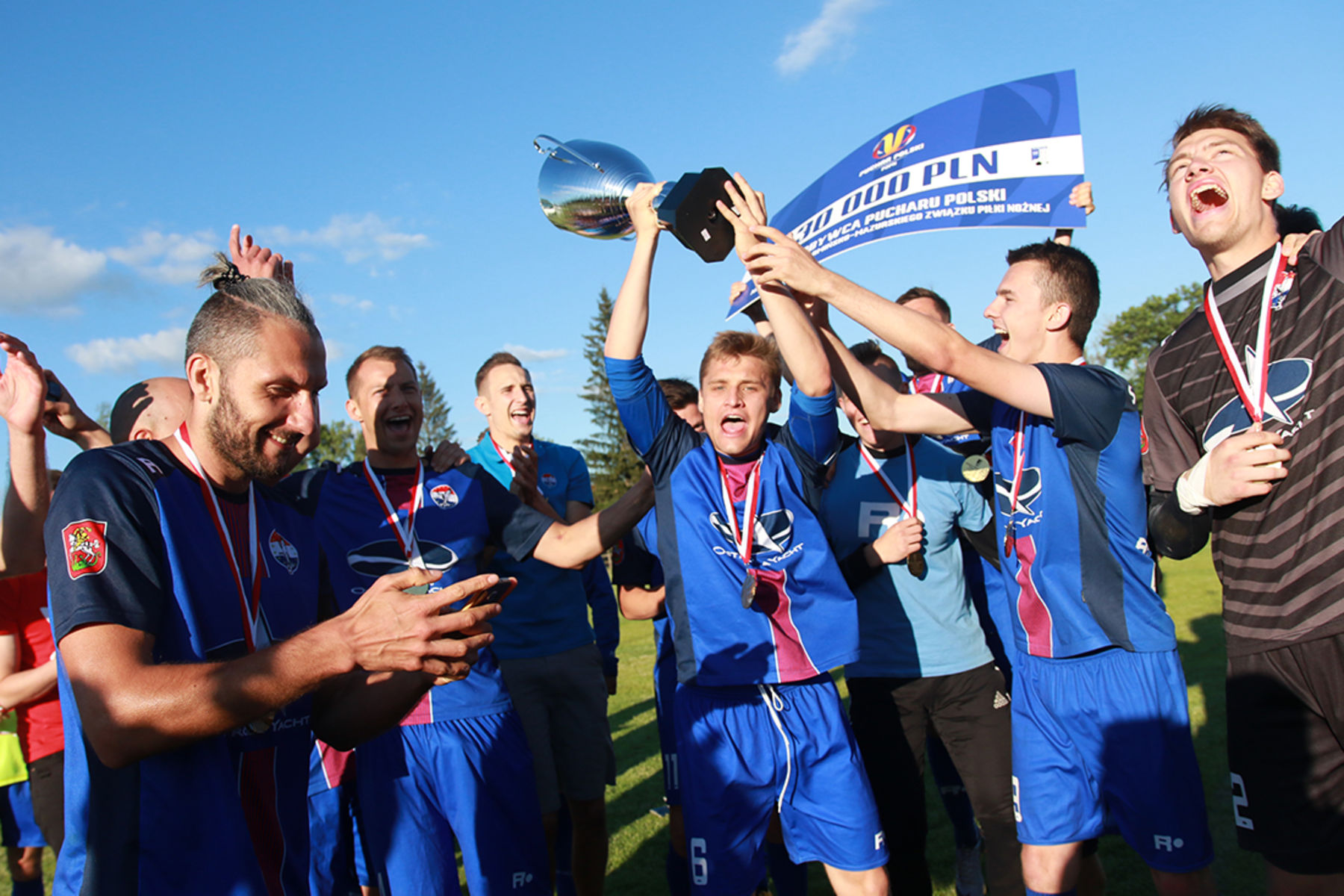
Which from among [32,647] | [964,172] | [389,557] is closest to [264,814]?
[389,557]

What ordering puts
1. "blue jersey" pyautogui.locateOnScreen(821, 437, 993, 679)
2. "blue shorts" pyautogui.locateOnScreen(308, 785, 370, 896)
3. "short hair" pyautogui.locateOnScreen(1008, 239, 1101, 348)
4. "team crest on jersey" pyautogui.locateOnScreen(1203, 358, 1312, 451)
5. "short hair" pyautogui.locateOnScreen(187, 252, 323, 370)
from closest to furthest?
"short hair" pyautogui.locateOnScreen(187, 252, 323, 370) → "team crest on jersey" pyautogui.locateOnScreen(1203, 358, 1312, 451) → "short hair" pyautogui.locateOnScreen(1008, 239, 1101, 348) → "blue shorts" pyautogui.locateOnScreen(308, 785, 370, 896) → "blue jersey" pyautogui.locateOnScreen(821, 437, 993, 679)

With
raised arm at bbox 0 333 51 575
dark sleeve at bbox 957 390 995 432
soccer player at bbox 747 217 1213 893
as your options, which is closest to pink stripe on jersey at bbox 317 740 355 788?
raised arm at bbox 0 333 51 575

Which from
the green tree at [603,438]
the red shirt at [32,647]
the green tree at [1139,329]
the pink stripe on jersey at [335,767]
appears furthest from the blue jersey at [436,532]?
the green tree at [1139,329]

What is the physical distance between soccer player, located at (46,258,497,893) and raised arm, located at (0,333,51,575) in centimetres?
130

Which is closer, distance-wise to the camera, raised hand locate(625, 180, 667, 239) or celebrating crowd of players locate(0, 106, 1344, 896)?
celebrating crowd of players locate(0, 106, 1344, 896)

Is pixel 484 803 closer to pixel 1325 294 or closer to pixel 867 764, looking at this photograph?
pixel 867 764

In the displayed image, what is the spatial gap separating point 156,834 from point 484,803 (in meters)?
1.86

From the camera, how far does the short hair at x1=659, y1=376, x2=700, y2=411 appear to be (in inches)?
246

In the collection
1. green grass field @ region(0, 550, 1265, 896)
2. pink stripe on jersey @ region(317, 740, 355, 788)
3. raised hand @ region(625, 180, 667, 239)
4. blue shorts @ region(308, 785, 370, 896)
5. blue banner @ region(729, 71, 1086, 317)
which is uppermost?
blue banner @ region(729, 71, 1086, 317)

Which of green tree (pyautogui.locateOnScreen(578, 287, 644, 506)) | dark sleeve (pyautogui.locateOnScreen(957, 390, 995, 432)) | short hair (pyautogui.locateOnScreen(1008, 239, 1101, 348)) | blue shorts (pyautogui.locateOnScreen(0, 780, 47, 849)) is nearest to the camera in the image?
short hair (pyautogui.locateOnScreen(1008, 239, 1101, 348))

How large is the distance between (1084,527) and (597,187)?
2.68m

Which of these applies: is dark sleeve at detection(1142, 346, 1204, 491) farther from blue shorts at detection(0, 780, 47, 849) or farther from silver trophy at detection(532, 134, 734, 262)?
blue shorts at detection(0, 780, 47, 849)

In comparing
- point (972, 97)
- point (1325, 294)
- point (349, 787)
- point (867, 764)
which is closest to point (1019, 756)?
point (867, 764)

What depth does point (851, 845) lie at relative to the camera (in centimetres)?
329
